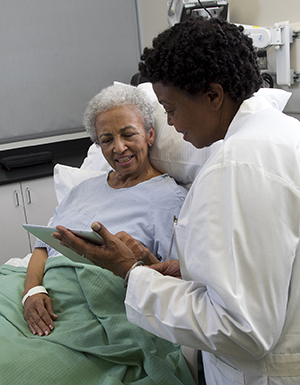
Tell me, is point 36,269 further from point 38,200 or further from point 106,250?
point 38,200

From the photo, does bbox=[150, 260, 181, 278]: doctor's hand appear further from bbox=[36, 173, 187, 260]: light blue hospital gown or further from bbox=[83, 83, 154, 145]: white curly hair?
bbox=[83, 83, 154, 145]: white curly hair

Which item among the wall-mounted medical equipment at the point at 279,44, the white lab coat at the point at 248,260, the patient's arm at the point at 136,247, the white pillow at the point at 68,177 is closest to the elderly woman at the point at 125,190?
the patient's arm at the point at 136,247

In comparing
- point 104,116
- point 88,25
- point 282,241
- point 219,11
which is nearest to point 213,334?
point 282,241

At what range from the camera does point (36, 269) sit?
5.29 feet

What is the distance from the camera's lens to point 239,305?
70 centimetres

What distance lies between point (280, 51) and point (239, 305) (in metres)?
1.46

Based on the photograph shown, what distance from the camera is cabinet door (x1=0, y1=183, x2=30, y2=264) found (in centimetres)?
270

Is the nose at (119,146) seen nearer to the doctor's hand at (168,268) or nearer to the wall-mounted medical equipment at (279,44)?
the doctor's hand at (168,268)

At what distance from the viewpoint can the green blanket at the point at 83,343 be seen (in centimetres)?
109

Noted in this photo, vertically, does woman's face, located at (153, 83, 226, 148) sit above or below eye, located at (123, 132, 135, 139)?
above

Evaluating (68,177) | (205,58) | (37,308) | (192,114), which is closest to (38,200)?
(68,177)

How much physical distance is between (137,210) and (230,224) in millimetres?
861

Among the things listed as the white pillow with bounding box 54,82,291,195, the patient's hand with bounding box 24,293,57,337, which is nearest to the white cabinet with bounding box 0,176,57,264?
the white pillow with bounding box 54,82,291,195

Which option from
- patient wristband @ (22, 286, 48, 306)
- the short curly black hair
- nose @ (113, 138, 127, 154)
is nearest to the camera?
the short curly black hair
